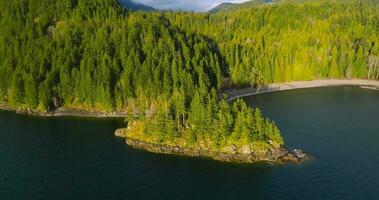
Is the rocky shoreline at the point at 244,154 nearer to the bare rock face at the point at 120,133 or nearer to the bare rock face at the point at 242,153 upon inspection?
the bare rock face at the point at 242,153

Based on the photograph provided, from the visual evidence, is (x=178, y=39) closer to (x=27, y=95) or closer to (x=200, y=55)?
(x=200, y=55)

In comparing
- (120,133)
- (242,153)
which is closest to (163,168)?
(242,153)

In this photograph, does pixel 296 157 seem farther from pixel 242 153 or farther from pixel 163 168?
pixel 163 168

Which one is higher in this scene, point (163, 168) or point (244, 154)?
point (244, 154)

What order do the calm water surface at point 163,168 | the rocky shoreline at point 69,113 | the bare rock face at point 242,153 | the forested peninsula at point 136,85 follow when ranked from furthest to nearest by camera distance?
1. the rocky shoreline at point 69,113
2. the forested peninsula at point 136,85
3. the bare rock face at point 242,153
4. the calm water surface at point 163,168

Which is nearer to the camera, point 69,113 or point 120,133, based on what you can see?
point 120,133

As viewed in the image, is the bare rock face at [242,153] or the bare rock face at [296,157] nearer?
the bare rock face at [296,157]

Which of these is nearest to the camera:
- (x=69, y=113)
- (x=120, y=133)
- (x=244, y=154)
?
(x=244, y=154)

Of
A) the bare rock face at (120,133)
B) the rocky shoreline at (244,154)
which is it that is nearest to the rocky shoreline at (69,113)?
the bare rock face at (120,133)

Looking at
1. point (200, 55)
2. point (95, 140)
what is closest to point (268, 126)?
point (95, 140)
